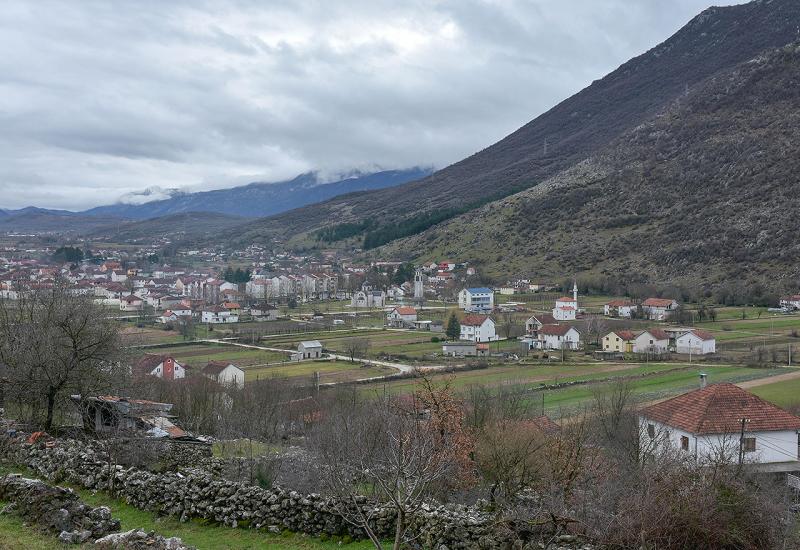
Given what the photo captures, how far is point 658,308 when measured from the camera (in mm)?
89250

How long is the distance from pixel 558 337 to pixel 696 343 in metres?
14.8

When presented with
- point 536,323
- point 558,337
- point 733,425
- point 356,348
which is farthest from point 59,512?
point 536,323

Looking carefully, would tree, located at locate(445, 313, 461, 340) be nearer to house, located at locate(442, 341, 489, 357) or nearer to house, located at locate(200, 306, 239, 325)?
house, located at locate(442, 341, 489, 357)

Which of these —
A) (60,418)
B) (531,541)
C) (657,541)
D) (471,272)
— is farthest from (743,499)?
(471,272)

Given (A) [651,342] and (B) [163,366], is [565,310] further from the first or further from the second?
(B) [163,366]

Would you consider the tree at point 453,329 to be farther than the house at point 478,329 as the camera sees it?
Yes

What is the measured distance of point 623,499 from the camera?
41.7 feet

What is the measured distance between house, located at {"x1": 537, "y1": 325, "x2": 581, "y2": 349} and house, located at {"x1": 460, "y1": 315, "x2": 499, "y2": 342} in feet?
26.8

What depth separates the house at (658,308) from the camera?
87.1 meters

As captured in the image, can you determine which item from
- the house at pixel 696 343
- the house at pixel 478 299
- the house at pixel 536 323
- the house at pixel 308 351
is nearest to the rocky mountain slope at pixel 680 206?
the house at pixel 478 299

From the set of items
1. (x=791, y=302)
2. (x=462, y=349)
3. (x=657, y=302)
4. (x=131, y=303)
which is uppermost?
(x=791, y=302)

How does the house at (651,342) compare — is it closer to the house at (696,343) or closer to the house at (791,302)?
the house at (696,343)

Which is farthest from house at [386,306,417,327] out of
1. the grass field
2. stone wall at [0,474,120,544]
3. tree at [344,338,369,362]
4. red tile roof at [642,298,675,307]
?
stone wall at [0,474,120,544]

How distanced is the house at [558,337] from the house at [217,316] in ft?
163
